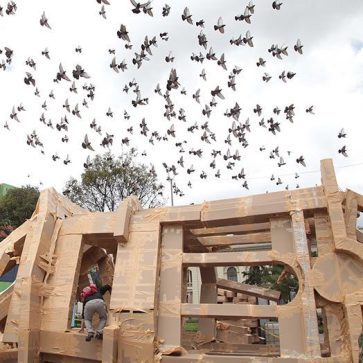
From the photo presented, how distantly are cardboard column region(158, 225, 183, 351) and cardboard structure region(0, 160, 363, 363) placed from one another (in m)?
0.02

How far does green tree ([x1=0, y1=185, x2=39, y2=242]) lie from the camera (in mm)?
34344

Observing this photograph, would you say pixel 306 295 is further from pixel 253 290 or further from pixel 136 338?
pixel 253 290

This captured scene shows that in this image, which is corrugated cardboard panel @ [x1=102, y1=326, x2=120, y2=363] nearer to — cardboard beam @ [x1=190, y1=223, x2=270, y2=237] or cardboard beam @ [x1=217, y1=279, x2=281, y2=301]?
cardboard beam @ [x1=190, y1=223, x2=270, y2=237]

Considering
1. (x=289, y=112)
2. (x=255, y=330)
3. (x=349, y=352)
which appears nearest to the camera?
(x=349, y=352)

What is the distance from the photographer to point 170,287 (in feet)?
26.6

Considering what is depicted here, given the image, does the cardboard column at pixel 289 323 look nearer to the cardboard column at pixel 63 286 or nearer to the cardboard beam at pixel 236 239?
the cardboard beam at pixel 236 239

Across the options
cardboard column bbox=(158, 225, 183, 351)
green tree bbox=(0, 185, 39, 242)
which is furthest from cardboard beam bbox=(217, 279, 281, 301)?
green tree bbox=(0, 185, 39, 242)

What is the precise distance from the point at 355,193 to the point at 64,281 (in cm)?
640

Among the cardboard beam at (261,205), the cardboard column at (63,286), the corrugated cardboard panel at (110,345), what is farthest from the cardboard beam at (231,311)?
the cardboard column at (63,286)

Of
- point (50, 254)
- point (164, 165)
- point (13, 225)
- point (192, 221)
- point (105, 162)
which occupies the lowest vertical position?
point (50, 254)

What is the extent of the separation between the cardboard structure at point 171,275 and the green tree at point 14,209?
26.1m

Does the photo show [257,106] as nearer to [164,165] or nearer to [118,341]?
[164,165]

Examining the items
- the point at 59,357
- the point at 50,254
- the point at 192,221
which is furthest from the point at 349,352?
the point at 50,254

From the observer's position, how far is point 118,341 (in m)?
7.68
